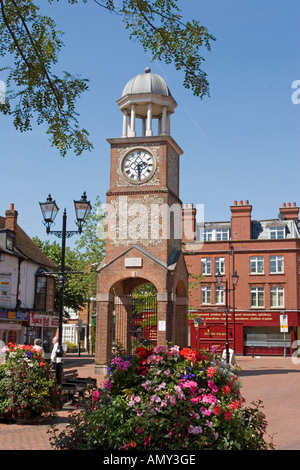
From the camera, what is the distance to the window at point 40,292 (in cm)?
3656

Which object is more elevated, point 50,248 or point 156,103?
point 156,103

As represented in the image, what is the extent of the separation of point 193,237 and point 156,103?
25275mm

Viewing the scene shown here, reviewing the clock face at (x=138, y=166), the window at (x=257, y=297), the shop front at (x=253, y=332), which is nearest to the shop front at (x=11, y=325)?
the clock face at (x=138, y=166)

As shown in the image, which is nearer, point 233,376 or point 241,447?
point 241,447

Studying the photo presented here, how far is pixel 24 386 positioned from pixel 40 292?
26.2 metres

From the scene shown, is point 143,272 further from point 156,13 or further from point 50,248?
point 50,248

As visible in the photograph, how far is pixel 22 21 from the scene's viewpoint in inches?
291

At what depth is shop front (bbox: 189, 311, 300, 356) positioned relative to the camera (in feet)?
143

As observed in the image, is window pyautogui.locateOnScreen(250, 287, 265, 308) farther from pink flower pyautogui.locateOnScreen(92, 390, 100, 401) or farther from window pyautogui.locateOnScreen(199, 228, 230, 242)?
pink flower pyautogui.locateOnScreen(92, 390, 100, 401)

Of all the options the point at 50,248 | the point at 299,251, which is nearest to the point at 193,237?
the point at 299,251

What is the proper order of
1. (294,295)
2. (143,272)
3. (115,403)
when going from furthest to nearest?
(294,295) < (143,272) < (115,403)

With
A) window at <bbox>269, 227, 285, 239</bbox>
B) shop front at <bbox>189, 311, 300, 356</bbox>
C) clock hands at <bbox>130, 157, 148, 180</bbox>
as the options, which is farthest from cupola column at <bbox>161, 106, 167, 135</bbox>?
window at <bbox>269, 227, 285, 239</bbox>

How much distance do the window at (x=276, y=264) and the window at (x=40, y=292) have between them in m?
20.3
